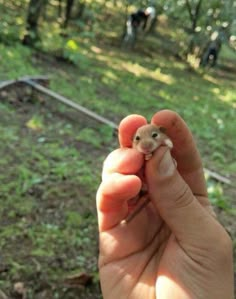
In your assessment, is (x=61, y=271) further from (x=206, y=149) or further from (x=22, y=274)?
(x=206, y=149)

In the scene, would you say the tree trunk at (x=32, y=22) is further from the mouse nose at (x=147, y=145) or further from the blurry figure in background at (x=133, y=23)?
the mouse nose at (x=147, y=145)

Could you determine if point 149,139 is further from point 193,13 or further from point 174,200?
point 193,13

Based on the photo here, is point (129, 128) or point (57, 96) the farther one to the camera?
point (57, 96)

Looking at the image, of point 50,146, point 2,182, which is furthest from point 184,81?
point 2,182

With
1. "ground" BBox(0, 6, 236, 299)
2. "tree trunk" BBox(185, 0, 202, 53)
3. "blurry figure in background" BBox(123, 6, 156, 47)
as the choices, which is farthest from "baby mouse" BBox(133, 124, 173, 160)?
"blurry figure in background" BBox(123, 6, 156, 47)

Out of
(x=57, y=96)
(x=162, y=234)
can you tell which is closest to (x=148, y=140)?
(x=162, y=234)

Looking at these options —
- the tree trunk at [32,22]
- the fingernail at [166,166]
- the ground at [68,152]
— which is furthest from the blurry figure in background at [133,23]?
the fingernail at [166,166]

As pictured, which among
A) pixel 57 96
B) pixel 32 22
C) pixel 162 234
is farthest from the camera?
pixel 32 22
